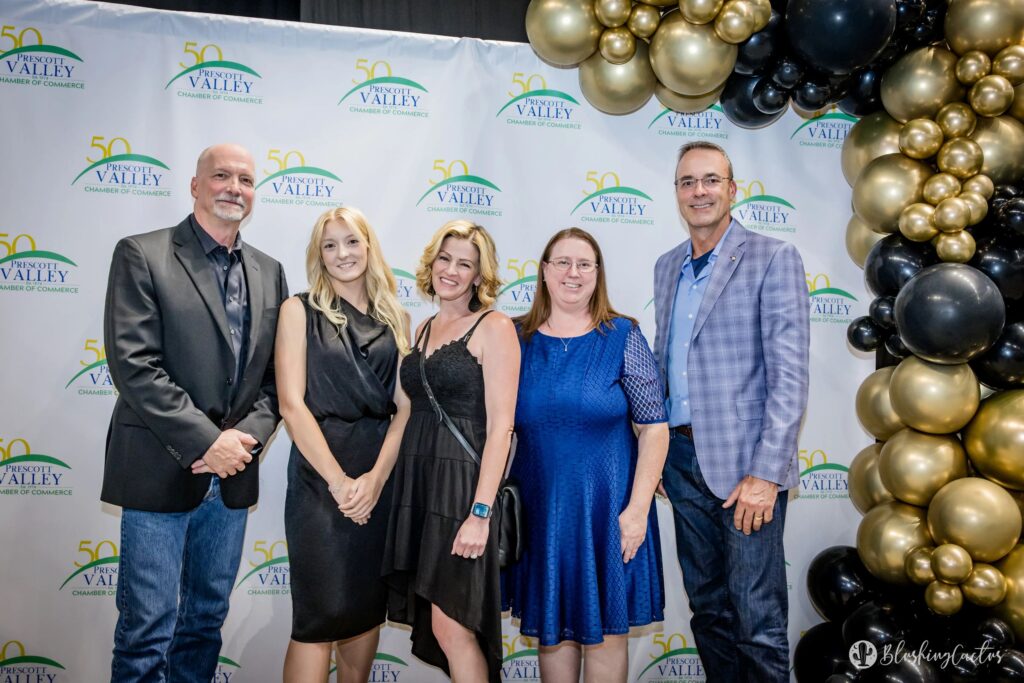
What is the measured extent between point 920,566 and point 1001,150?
1.46 meters

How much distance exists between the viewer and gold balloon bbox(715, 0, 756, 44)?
2588 millimetres

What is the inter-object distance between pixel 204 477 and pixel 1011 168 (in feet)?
9.77

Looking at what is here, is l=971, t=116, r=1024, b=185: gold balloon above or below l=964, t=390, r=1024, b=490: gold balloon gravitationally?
above

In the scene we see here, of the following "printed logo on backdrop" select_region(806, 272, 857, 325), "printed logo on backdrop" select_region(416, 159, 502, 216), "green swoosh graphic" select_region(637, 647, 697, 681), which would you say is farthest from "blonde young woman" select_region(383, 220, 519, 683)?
"printed logo on backdrop" select_region(806, 272, 857, 325)

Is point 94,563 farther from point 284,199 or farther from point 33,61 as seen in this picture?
point 33,61

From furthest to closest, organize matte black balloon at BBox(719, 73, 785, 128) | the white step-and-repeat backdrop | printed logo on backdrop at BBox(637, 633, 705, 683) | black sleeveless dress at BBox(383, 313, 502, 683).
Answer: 1. printed logo on backdrop at BBox(637, 633, 705, 683)
2. the white step-and-repeat backdrop
3. matte black balloon at BBox(719, 73, 785, 128)
4. black sleeveless dress at BBox(383, 313, 502, 683)

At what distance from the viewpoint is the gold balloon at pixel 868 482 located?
2.82 metres

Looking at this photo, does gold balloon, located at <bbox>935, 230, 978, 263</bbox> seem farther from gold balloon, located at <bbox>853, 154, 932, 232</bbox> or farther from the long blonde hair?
the long blonde hair

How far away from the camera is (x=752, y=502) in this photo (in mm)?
2492

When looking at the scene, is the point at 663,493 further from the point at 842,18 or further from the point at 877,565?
the point at 842,18

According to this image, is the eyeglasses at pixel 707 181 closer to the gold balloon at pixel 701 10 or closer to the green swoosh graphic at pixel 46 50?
the gold balloon at pixel 701 10

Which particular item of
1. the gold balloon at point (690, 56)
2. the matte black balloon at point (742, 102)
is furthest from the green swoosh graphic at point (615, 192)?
the gold balloon at point (690, 56)

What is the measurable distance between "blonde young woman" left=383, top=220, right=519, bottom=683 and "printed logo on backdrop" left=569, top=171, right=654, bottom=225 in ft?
3.11

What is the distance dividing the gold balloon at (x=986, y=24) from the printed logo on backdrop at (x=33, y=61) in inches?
131
